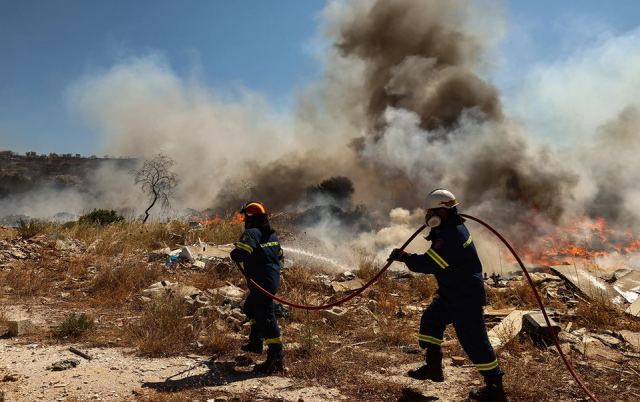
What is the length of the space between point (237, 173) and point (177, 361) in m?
28.4

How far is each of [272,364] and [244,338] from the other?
117 centimetres

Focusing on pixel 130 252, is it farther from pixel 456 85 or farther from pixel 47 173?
pixel 47 173

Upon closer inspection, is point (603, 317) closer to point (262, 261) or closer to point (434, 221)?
point (434, 221)

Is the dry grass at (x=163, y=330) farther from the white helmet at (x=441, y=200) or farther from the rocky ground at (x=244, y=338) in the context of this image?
the white helmet at (x=441, y=200)

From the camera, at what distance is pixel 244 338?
5297 millimetres

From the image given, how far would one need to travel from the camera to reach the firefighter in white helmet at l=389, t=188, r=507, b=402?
3.46 meters

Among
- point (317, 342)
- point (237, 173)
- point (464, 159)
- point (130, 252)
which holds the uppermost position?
point (237, 173)

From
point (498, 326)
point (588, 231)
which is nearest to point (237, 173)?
point (588, 231)

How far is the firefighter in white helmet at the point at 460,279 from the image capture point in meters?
3.46

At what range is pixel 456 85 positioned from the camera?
22969mm

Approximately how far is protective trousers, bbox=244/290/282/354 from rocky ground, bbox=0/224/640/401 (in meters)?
0.32

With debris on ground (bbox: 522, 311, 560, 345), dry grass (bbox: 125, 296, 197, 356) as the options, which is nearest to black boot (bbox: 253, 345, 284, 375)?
dry grass (bbox: 125, 296, 197, 356)

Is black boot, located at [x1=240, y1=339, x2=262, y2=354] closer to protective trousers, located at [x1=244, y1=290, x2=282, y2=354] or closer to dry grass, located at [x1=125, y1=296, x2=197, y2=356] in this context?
protective trousers, located at [x1=244, y1=290, x2=282, y2=354]

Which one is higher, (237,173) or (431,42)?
(431,42)
